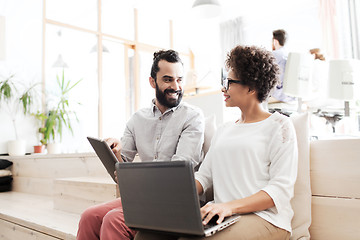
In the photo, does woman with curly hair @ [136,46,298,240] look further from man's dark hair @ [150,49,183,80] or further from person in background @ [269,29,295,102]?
person in background @ [269,29,295,102]

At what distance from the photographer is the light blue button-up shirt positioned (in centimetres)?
146

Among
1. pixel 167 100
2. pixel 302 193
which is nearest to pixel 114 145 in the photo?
pixel 167 100

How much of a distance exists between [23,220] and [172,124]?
125 cm

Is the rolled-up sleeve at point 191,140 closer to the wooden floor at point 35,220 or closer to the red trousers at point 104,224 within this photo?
the red trousers at point 104,224

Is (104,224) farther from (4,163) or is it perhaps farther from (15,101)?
(15,101)

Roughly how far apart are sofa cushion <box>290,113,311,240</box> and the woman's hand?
35cm

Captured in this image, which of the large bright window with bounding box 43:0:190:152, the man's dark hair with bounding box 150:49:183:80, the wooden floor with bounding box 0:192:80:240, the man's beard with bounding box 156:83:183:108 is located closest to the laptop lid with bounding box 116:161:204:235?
the man's beard with bounding box 156:83:183:108

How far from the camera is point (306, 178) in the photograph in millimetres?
1213

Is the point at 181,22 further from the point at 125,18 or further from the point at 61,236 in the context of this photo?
the point at 61,236

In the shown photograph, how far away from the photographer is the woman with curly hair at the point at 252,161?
1.03 metres

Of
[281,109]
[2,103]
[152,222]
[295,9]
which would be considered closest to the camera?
[152,222]

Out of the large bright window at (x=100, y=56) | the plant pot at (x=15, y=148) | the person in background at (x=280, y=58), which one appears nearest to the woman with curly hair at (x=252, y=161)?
the person in background at (x=280, y=58)

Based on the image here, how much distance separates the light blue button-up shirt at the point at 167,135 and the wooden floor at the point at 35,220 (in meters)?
0.58

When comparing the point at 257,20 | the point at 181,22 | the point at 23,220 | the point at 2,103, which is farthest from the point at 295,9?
the point at 23,220
